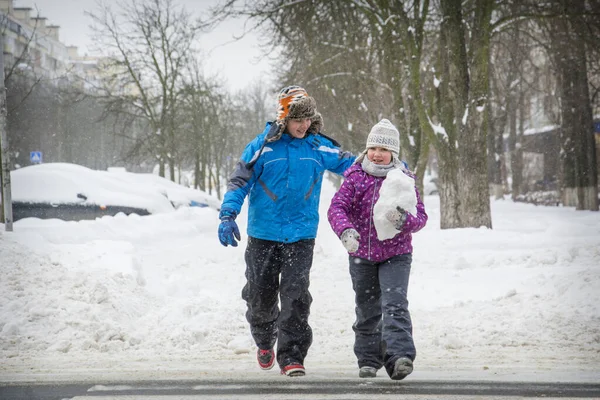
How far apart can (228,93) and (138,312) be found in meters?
32.7

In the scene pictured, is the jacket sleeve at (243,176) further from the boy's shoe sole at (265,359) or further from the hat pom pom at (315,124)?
the boy's shoe sole at (265,359)

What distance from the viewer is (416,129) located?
65.8 ft

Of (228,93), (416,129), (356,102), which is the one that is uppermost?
(228,93)

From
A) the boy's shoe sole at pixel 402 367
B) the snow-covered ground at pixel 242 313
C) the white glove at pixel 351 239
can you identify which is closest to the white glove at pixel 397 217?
the white glove at pixel 351 239

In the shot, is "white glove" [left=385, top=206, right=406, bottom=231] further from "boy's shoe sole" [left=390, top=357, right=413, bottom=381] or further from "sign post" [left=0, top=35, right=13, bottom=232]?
"sign post" [left=0, top=35, right=13, bottom=232]

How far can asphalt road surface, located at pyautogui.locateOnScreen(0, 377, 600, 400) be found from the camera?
394 cm

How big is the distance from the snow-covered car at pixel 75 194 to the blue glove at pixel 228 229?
33.3 feet

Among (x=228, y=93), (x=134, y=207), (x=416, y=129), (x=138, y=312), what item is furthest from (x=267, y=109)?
(x=138, y=312)

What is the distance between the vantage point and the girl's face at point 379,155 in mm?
4430

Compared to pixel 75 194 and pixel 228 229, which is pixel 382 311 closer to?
pixel 228 229

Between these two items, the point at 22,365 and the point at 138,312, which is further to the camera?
the point at 138,312

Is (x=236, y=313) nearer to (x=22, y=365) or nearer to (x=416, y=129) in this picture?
(x=22, y=365)

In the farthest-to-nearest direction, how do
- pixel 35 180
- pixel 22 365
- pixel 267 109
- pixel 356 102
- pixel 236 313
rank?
pixel 267 109 < pixel 356 102 < pixel 35 180 < pixel 236 313 < pixel 22 365

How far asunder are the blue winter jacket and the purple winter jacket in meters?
0.28
